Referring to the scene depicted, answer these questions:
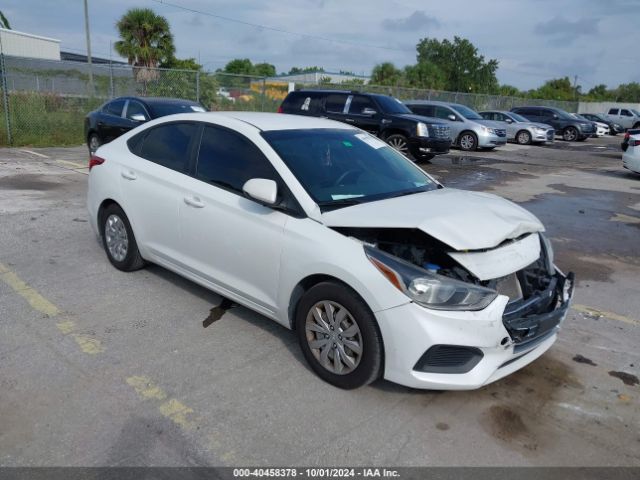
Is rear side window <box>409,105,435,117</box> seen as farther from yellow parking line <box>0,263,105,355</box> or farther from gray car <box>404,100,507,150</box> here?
yellow parking line <box>0,263,105,355</box>

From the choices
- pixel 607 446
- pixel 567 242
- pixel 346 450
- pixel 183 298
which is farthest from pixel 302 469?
pixel 567 242

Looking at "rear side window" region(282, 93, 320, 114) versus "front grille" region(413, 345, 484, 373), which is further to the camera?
"rear side window" region(282, 93, 320, 114)

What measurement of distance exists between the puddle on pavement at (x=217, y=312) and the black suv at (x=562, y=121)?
2709 cm

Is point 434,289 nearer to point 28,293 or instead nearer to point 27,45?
point 28,293

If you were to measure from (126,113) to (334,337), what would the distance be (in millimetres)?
9705

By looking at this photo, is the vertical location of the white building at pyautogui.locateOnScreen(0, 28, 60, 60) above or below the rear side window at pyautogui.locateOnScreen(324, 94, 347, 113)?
above

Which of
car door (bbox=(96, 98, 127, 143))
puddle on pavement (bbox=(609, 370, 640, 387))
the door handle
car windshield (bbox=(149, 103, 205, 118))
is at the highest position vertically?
car windshield (bbox=(149, 103, 205, 118))

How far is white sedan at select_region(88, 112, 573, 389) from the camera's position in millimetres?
3170

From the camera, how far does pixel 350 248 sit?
3.35m

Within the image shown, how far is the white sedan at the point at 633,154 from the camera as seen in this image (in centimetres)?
1416

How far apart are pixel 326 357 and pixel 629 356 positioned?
238cm

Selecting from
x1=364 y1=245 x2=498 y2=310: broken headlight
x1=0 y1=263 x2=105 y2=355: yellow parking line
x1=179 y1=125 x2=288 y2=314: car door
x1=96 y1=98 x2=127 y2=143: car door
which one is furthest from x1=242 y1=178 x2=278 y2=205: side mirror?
x1=96 y1=98 x2=127 y2=143: car door

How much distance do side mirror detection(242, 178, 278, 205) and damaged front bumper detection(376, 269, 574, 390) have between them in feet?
3.53

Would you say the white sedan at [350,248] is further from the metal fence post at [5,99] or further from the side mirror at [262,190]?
the metal fence post at [5,99]
